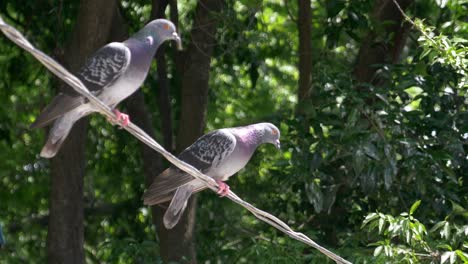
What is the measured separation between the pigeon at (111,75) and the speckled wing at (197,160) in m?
0.48

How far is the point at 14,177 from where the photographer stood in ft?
25.7

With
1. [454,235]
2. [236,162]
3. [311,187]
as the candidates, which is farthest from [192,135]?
[454,235]

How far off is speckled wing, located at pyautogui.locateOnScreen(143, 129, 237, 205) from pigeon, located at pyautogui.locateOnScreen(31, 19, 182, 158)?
0.48 meters

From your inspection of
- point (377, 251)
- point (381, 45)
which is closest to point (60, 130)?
point (377, 251)

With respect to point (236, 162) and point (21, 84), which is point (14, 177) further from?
point (236, 162)

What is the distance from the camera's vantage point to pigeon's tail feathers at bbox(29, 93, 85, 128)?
448 cm

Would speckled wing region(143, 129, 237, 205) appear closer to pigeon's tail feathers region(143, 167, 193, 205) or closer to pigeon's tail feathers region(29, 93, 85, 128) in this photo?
pigeon's tail feathers region(143, 167, 193, 205)

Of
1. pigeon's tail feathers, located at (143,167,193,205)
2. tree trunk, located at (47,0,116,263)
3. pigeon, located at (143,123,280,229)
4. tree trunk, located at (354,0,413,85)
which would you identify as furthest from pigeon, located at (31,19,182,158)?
tree trunk, located at (354,0,413,85)

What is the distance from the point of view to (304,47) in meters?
7.44

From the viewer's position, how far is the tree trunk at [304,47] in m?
7.36

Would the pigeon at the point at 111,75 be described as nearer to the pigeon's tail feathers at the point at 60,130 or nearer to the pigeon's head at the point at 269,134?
the pigeon's tail feathers at the point at 60,130

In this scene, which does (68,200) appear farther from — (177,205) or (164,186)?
(164,186)

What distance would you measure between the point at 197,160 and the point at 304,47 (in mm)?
2300

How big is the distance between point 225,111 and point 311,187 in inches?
79.8
